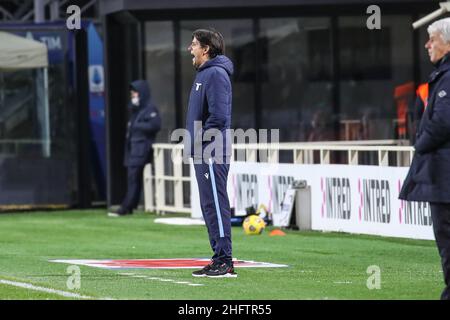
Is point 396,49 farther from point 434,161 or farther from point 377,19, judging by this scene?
point 434,161

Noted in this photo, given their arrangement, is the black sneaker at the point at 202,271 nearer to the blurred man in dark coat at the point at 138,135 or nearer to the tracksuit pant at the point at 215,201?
the tracksuit pant at the point at 215,201

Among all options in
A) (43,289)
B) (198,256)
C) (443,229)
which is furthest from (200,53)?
(198,256)

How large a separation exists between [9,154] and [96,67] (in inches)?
91.2

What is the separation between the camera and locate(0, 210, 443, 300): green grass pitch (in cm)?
1062

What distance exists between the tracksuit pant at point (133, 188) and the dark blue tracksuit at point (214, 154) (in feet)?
36.4

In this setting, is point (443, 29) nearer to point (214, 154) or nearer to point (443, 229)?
point (443, 229)

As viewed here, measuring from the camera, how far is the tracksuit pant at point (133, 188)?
2273 cm

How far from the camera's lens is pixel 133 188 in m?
22.8

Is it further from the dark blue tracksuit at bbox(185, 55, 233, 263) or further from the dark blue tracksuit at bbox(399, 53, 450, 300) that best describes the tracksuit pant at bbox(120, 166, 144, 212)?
the dark blue tracksuit at bbox(399, 53, 450, 300)

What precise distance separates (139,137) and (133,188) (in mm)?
815

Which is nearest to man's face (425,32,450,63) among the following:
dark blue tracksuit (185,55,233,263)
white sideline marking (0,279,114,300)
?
dark blue tracksuit (185,55,233,263)

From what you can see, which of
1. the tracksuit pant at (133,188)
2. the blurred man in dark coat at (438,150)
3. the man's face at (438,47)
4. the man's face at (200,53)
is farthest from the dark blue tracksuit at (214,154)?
the tracksuit pant at (133,188)
